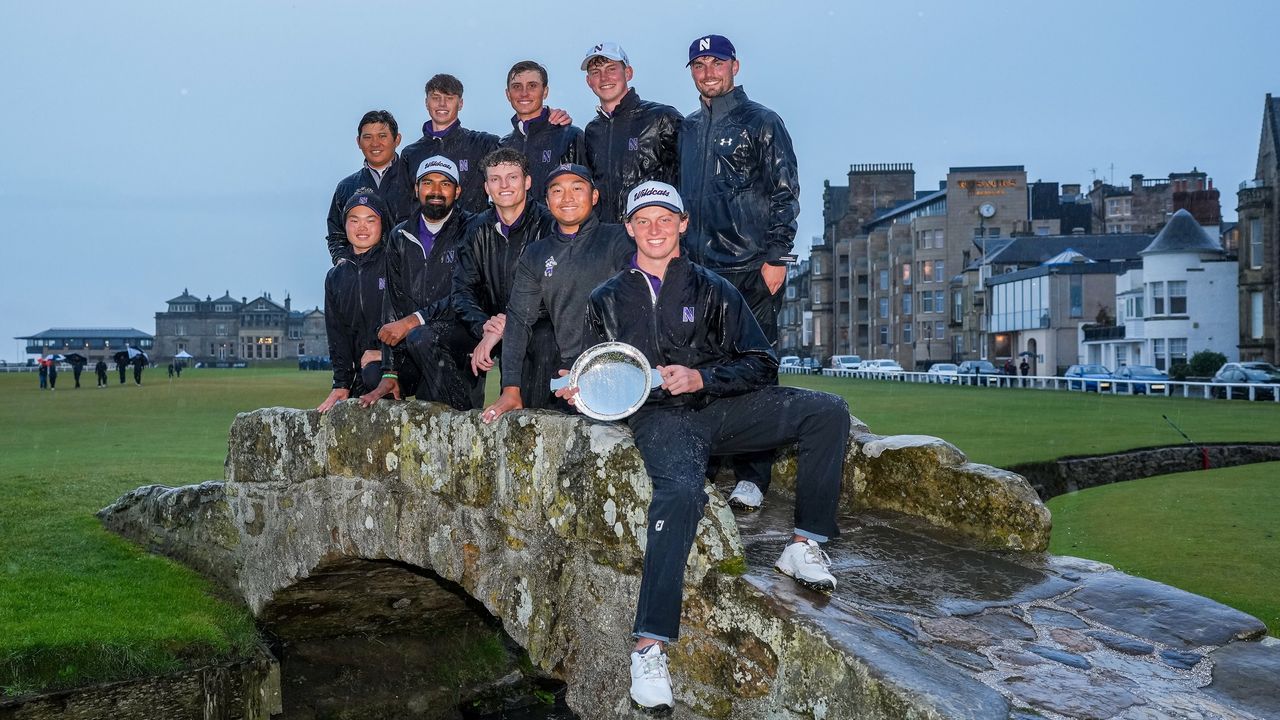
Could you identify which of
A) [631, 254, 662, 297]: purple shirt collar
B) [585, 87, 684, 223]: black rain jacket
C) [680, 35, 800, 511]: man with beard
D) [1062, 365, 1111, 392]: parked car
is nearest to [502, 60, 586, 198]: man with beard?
[585, 87, 684, 223]: black rain jacket

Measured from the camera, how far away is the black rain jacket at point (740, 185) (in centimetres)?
750

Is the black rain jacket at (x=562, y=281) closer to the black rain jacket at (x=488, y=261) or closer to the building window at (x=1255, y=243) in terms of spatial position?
the black rain jacket at (x=488, y=261)

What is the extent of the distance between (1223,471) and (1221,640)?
39.7 feet

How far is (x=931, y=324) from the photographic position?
92625 millimetres

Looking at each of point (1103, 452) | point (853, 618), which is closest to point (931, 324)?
point (1103, 452)

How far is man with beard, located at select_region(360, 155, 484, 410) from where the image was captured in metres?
8.40

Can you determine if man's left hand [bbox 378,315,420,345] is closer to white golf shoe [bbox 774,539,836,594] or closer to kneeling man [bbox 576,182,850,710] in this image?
kneeling man [bbox 576,182,850,710]

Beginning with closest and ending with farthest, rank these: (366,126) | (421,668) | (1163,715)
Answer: (1163,715), (366,126), (421,668)

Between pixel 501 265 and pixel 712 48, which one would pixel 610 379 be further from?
pixel 712 48

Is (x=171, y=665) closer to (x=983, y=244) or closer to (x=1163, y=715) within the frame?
(x=1163, y=715)

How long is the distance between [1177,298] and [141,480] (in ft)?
181

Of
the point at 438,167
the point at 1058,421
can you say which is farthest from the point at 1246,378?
the point at 438,167

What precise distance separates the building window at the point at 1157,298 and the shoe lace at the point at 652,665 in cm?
5992

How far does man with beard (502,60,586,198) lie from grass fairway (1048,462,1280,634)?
250 inches
